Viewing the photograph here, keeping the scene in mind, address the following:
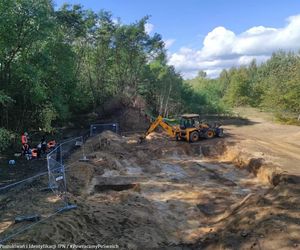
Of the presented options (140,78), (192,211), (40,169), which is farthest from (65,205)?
(140,78)

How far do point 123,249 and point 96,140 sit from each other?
52.1 ft

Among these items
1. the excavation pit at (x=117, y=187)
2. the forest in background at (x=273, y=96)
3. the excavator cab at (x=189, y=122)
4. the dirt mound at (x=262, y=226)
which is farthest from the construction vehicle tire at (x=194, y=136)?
the forest in background at (x=273, y=96)

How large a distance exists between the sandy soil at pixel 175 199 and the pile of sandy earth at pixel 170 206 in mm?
28

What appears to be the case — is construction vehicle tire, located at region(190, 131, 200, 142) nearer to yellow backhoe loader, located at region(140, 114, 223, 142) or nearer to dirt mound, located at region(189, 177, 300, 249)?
yellow backhoe loader, located at region(140, 114, 223, 142)

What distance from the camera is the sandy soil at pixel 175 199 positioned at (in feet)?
28.0

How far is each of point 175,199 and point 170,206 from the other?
35.6 inches

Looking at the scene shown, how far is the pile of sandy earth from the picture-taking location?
8398 millimetres

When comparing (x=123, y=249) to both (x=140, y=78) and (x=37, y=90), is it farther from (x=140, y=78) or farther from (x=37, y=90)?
(x=140, y=78)

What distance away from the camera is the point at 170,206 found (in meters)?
12.6

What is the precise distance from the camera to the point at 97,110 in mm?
37406

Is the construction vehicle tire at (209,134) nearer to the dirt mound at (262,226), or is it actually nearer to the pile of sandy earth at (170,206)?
the pile of sandy earth at (170,206)

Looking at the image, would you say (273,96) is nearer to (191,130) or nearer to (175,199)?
(191,130)

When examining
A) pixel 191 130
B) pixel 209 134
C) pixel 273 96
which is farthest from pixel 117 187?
pixel 273 96

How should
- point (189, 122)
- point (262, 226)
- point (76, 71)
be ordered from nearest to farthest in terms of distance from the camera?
point (262, 226), point (189, 122), point (76, 71)
